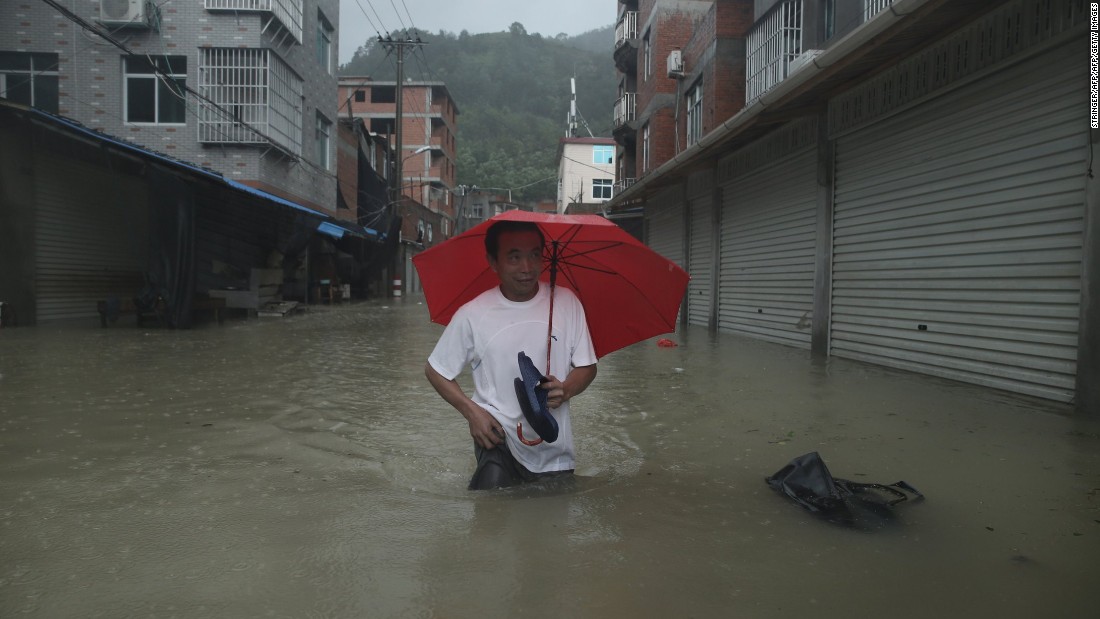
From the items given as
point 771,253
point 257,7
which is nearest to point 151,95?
point 257,7

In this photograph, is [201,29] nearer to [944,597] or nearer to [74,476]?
[74,476]

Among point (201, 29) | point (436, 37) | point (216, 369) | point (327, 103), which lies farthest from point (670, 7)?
point (436, 37)

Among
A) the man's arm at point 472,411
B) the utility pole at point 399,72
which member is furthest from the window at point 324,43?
the man's arm at point 472,411

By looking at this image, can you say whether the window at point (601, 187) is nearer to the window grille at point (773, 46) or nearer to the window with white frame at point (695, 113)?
the window with white frame at point (695, 113)

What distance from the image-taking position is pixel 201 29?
1898 centimetres

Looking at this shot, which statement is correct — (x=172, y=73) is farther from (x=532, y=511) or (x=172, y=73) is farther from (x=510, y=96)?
(x=510, y=96)

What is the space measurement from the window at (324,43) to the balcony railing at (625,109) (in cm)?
1132

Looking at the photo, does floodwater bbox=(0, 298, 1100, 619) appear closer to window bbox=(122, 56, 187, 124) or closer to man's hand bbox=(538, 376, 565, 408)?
man's hand bbox=(538, 376, 565, 408)

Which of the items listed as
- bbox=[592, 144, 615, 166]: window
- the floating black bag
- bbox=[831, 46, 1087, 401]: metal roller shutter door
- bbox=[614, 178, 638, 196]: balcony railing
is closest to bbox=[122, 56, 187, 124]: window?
bbox=[614, 178, 638, 196]: balcony railing

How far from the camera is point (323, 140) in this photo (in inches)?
1019

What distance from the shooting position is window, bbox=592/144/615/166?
53.1m

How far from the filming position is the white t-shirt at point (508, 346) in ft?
10.1

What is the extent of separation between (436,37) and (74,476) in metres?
88.9

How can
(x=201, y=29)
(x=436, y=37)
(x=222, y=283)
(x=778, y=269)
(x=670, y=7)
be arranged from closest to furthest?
(x=778, y=269) < (x=222, y=283) < (x=201, y=29) < (x=670, y=7) < (x=436, y=37)
